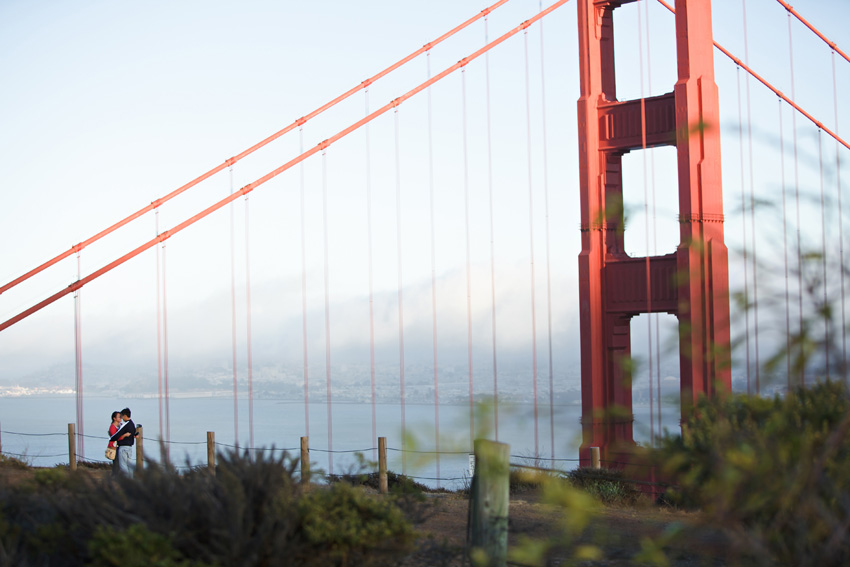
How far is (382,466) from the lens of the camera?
1339 cm

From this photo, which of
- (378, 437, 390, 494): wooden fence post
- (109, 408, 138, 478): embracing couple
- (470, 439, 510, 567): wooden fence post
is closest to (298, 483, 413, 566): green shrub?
(470, 439, 510, 567): wooden fence post

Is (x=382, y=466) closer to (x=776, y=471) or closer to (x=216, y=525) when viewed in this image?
(x=216, y=525)

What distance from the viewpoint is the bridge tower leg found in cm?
1655

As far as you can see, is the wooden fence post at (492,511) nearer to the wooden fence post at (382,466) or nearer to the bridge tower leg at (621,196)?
the wooden fence post at (382,466)

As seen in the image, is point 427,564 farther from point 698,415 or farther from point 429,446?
point 429,446

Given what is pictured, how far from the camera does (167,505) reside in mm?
6473

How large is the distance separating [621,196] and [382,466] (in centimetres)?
726

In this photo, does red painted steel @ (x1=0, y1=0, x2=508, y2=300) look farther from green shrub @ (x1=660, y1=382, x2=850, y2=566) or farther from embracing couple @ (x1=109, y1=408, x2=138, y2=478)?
green shrub @ (x1=660, y1=382, x2=850, y2=566)

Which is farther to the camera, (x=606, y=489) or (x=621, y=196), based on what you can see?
(x=621, y=196)

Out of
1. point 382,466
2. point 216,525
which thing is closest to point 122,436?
point 382,466

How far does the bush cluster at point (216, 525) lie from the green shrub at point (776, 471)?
244cm

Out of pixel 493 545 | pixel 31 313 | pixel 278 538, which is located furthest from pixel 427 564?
pixel 31 313

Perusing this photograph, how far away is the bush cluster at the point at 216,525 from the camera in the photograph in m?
6.03

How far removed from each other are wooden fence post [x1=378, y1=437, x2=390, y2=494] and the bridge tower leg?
4.56 m
